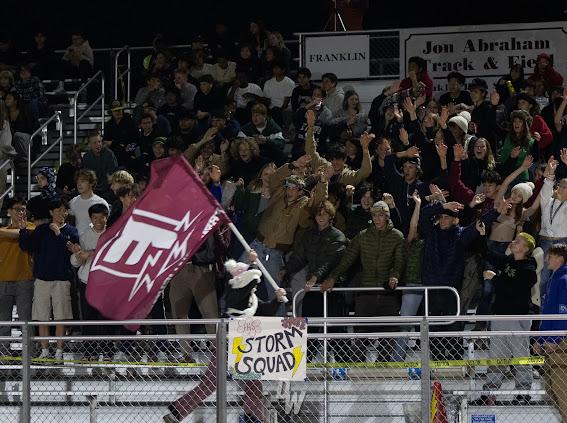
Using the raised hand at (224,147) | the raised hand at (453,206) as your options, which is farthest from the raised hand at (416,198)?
the raised hand at (224,147)

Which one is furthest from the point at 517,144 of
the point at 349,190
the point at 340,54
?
the point at 340,54

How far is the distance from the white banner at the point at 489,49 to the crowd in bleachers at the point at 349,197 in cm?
115

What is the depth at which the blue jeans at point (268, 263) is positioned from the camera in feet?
52.6

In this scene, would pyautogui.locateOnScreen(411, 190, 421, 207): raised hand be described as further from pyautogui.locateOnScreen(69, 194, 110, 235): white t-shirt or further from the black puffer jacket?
pyautogui.locateOnScreen(69, 194, 110, 235): white t-shirt

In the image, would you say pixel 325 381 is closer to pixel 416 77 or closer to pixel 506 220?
pixel 506 220

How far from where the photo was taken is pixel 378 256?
51.2 feet

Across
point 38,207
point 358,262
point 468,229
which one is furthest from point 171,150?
point 468,229

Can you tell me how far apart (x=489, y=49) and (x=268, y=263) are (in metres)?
5.95

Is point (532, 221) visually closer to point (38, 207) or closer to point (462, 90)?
point (462, 90)

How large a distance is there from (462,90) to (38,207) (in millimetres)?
5904

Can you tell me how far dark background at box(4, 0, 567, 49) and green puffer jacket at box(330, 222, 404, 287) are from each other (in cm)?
1005

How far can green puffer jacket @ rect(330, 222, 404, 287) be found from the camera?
15602mm

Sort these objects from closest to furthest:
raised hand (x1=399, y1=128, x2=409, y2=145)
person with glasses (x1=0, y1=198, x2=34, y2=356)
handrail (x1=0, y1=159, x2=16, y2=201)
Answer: person with glasses (x1=0, y1=198, x2=34, y2=356)
raised hand (x1=399, y1=128, x2=409, y2=145)
handrail (x1=0, y1=159, x2=16, y2=201)

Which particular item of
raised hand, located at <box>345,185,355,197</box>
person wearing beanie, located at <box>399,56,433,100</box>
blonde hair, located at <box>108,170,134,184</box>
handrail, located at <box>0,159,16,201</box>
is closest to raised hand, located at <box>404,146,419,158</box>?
raised hand, located at <box>345,185,355,197</box>
